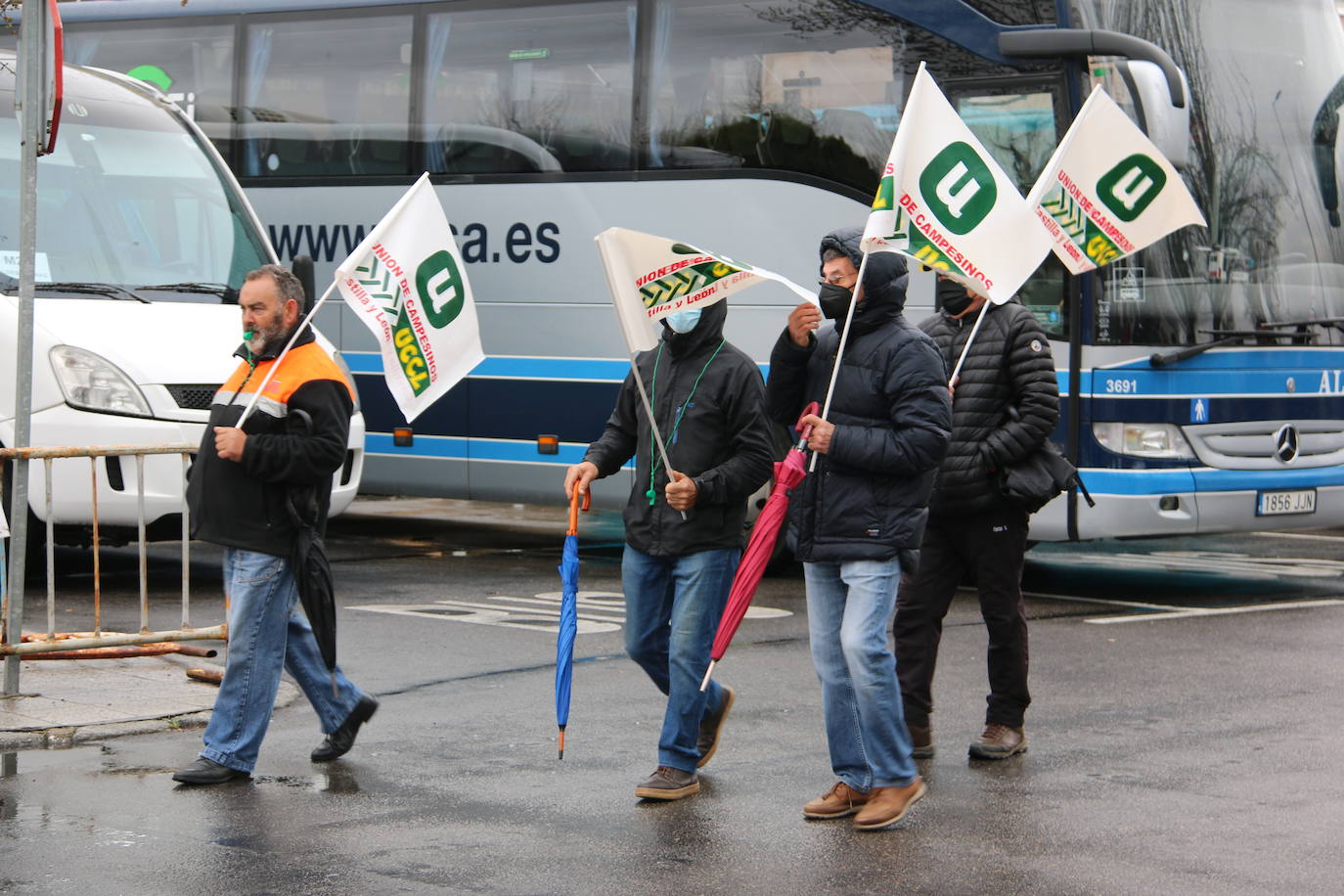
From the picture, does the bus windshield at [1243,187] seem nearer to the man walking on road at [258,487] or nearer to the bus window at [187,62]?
the man walking on road at [258,487]

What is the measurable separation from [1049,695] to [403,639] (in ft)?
10.3

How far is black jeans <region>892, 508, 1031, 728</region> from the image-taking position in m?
7.25

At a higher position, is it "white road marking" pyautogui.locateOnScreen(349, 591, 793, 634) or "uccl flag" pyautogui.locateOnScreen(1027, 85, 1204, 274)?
"uccl flag" pyautogui.locateOnScreen(1027, 85, 1204, 274)

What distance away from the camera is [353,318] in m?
14.3

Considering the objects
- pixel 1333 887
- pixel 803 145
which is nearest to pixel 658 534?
pixel 1333 887

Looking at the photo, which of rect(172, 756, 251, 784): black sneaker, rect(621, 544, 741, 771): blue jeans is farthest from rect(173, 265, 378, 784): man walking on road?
rect(621, 544, 741, 771): blue jeans

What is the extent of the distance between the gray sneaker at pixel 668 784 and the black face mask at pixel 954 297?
2.03 metres

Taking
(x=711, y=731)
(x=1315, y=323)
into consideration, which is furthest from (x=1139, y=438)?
(x=711, y=731)

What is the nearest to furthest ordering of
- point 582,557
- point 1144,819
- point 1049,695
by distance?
1. point 1144,819
2. point 1049,695
3. point 582,557

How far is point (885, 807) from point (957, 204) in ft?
6.48

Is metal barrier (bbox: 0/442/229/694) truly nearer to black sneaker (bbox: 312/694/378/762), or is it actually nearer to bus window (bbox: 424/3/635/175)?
black sneaker (bbox: 312/694/378/762)

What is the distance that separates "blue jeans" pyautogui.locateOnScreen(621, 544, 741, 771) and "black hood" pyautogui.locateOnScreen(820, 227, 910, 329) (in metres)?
0.91

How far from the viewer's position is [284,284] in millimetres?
6867

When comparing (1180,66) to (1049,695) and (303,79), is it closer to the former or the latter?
(1049,695)
